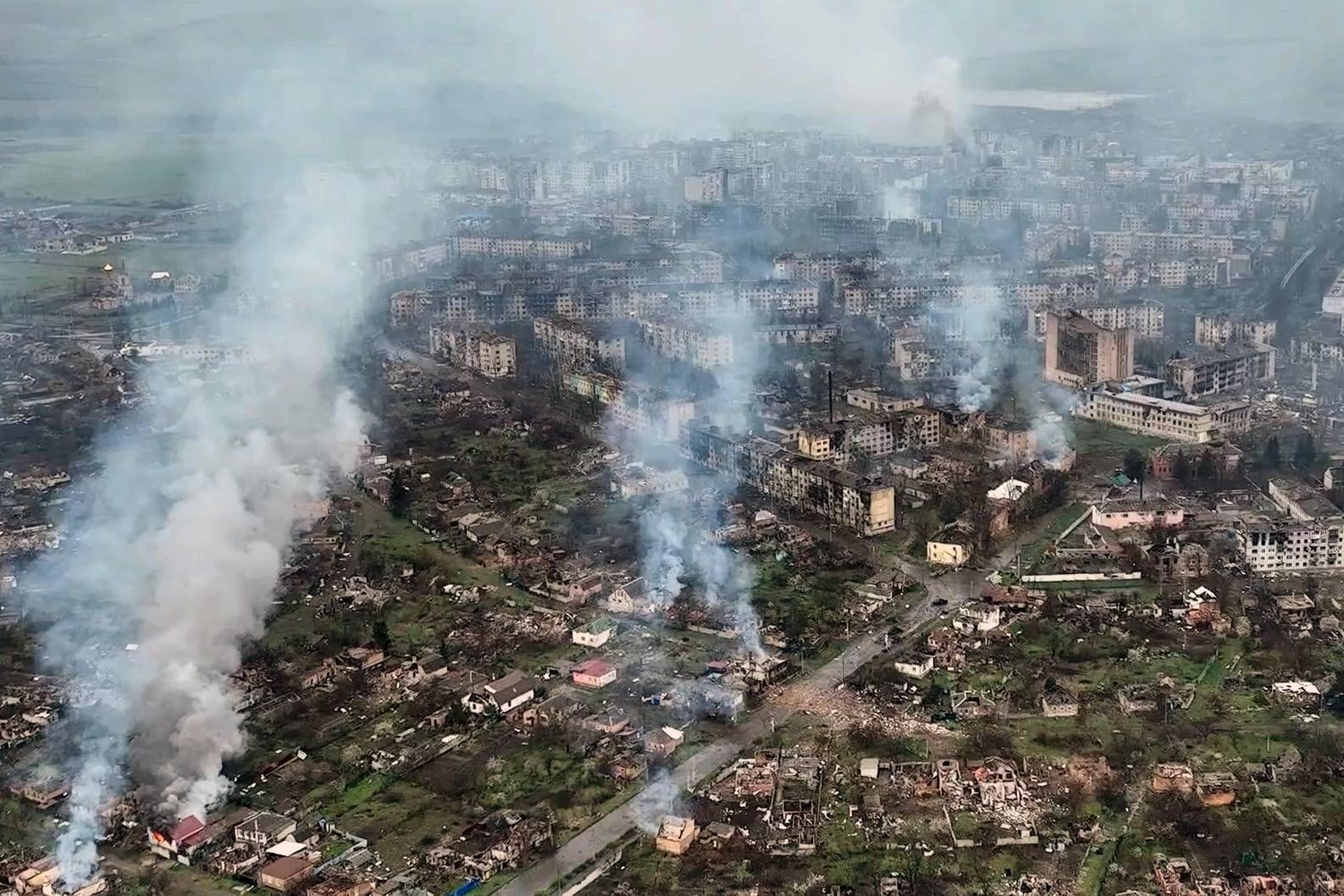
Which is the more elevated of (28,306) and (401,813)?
(28,306)

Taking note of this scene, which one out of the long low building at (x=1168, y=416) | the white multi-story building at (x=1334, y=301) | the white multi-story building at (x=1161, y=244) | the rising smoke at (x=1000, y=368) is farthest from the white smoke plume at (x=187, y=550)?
the white multi-story building at (x=1161, y=244)

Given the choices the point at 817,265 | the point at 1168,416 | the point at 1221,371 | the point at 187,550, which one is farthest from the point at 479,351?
the point at 187,550

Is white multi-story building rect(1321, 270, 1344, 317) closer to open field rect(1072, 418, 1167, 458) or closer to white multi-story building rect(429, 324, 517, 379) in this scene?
open field rect(1072, 418, 1167, 458)

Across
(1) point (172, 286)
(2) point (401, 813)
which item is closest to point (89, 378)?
(1) point (172, 286)

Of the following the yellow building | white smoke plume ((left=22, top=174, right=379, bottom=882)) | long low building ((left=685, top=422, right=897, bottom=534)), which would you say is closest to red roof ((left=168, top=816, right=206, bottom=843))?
white smoke plume ((left=22, top=174, right=379, bottom=882))

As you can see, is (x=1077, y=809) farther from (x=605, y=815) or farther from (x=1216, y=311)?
(x=1216, y=311)

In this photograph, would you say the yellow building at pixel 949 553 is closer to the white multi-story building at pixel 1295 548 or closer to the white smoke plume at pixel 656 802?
the white multi-story building at pixel 1295 548
